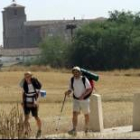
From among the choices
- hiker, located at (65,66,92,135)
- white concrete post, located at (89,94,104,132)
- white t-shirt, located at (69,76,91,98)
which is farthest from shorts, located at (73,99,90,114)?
white concrete post, located at (89,94,104,132)

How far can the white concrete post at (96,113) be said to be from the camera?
16.4 meters

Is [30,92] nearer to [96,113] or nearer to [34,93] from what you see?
[34,93]

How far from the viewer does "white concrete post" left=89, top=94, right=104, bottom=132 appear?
16.4 m

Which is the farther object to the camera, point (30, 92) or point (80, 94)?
point (30, 92)

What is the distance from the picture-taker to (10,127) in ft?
45.0

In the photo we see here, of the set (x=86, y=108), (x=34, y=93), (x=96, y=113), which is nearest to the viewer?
(x=86, y=108)

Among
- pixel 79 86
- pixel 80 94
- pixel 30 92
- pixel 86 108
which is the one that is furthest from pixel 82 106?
pixel 30 92

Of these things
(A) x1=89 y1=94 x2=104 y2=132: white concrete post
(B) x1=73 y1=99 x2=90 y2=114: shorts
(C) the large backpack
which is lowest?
(A) x1=89 y1=94 x2=104 y2=132: white concrete post

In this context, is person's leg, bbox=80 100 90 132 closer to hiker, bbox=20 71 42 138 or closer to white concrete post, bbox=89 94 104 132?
white concrete post, bbox=89 94 104 132

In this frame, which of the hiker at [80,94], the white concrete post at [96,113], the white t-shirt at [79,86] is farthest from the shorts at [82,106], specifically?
the white concrete post at [96,113]

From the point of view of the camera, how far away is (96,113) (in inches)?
651

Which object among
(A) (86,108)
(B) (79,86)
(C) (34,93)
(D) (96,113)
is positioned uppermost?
(B) (79,86)

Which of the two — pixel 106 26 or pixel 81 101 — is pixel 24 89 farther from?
pixel 106 26

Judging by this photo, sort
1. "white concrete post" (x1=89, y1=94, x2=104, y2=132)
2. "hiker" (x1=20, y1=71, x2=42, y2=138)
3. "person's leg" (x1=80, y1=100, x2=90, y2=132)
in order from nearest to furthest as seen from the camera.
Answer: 1. "person's leg" (x1=80, y1=100, x2=90, y2=132)
2. "hiker" (x1=20, y1=71, x2=42, y2=138)
3. "white concrete post" (x1=89, y1=94, x2=104, y2=132)
